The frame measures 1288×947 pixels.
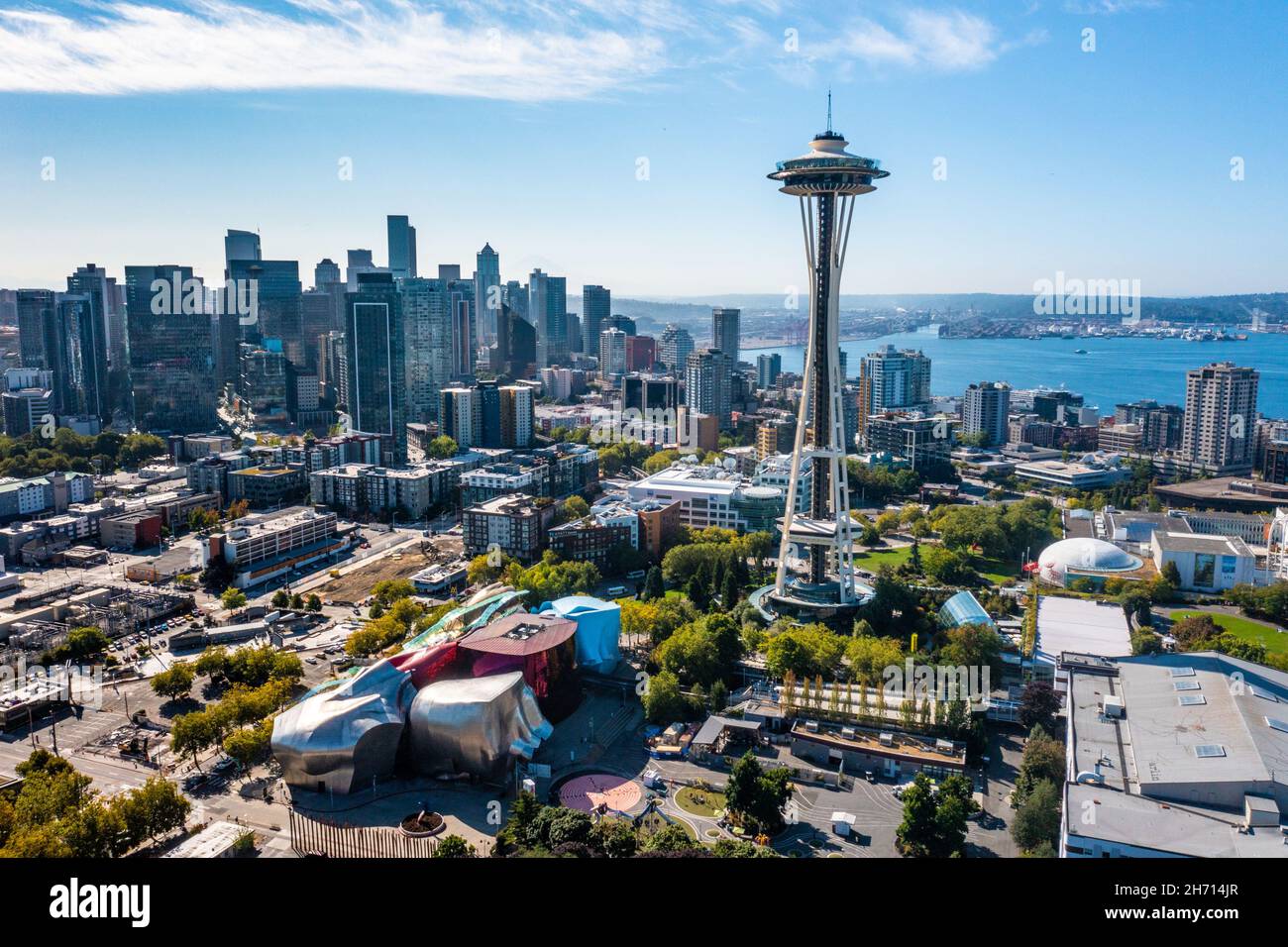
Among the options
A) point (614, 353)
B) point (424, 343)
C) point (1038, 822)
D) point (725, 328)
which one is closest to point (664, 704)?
point (1038, 822)

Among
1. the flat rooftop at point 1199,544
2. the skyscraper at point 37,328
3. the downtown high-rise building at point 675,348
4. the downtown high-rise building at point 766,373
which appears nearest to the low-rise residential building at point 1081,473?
the flat rooftop at point 1199,544

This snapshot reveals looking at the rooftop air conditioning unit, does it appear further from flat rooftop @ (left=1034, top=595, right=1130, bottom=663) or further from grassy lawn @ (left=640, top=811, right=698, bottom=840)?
grassy lawn @ (left=640, top=811, right=698, bottom=840)

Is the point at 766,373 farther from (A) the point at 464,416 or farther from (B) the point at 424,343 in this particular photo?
(A) the point at 464,416

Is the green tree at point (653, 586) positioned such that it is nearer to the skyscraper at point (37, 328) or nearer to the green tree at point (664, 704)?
the green tree at point (664, 704)

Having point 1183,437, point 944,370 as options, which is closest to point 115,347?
point 1183,437

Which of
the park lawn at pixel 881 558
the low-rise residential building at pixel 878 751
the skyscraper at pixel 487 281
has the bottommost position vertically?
the low-rise residential building at pixel 878 751
